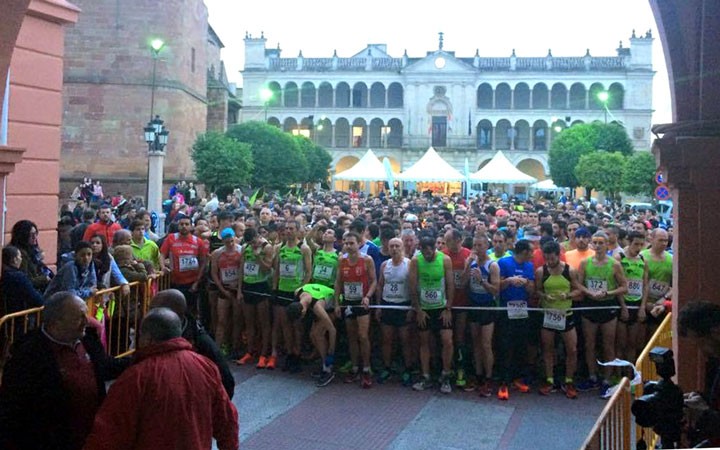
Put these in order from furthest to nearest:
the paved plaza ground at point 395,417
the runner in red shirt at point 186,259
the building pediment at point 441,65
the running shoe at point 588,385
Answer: the building pediment at point 441,65 < the runner in red shirt at point 186,259 < the running shoe at point 588,385 < the paved plaza ground at point 395,417

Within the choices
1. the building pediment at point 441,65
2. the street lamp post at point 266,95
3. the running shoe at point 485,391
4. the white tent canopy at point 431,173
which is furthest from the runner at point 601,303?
the building pediment at point 441,65

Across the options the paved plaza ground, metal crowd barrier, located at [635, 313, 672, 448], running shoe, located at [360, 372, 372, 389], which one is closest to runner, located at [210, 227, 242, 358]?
the paved plaza ground

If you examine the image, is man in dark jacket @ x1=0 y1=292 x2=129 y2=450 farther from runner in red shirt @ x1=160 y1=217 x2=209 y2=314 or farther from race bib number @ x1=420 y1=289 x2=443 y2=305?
runner in red shirt @ x1=160 y1=217 x2=209 y2=314

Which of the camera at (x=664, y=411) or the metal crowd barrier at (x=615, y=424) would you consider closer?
the camera at (x=664, y=411)

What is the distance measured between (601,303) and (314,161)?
49126mm

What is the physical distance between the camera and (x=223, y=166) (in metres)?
32.8

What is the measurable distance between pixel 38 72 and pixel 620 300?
8352 millimetres

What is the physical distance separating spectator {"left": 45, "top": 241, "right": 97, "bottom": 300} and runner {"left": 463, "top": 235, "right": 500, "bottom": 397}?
439cm

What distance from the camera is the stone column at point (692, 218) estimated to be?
5512 millimetres

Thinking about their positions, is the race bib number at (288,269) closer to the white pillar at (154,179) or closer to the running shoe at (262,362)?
the running shoe at (262,362)

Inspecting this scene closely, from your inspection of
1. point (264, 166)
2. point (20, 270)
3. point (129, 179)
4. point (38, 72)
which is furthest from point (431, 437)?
point (264, 166)

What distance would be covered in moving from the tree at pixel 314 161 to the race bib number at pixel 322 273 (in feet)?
147

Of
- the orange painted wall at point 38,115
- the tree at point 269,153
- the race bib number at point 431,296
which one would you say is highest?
the tree at point 269,153

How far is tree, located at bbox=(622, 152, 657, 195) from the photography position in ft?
126
